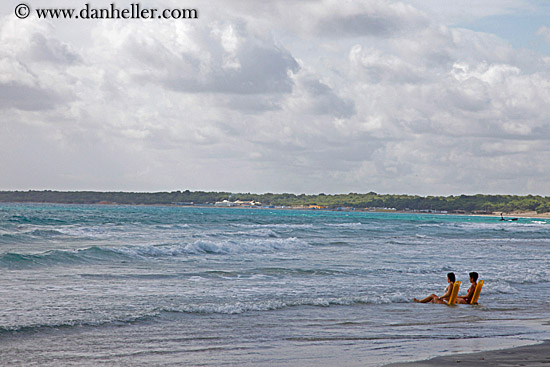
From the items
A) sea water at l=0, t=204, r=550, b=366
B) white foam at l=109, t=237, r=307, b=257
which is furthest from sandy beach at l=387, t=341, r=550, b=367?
white foam at l=109, t=237, r=307, b=257

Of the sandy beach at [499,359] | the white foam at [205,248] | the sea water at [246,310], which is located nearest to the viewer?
the sandy beach at [499,359]

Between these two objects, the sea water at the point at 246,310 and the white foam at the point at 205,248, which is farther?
the white foam at the point at 205,248

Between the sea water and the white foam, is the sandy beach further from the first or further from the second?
the white foam

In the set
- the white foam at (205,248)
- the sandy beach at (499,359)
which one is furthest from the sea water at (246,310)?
the white foam at (205,248)

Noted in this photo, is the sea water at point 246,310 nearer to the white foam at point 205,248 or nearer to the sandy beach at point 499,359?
the sandy beach at point 499,359

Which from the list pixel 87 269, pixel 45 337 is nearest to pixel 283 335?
pixel 45 337

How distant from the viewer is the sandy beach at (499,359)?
7910 mm

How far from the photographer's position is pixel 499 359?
Result: 826 cm

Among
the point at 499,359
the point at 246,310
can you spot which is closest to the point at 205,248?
the point at 246,310

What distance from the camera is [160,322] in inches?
433

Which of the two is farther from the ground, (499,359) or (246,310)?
(499,359)

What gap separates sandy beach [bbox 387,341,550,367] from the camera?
791 cm

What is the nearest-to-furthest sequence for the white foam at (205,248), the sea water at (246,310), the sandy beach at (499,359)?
1. the sandy beach at (499,359)
2. the sea water at (246,310)
3. the white foam at (205,248)

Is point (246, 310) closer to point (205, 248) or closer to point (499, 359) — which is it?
point (499, 359)
